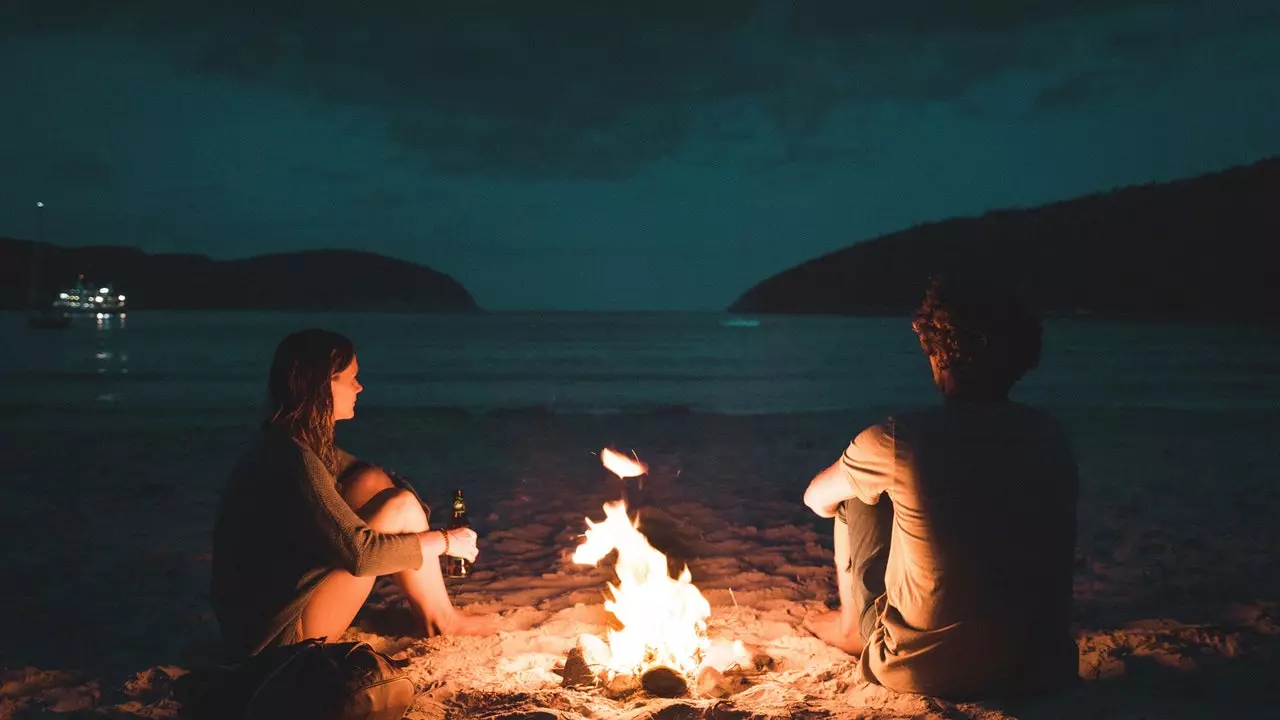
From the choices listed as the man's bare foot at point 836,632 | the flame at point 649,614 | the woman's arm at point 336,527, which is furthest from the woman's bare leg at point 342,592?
the man's bare foot at point 836,632

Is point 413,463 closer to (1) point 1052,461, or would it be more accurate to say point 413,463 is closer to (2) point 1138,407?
(1) point 1052,461

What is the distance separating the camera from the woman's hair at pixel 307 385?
3.20 m

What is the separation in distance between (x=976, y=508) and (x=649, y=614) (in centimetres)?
153

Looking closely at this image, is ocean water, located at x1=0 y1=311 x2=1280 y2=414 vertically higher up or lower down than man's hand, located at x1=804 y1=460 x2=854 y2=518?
lower down

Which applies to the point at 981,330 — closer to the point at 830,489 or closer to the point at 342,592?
the point at 830,489

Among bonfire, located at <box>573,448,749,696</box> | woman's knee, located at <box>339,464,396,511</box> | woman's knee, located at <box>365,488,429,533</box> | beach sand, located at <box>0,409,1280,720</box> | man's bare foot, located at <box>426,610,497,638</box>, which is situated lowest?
beach sand, located at <box>0,409,1280,720</box>

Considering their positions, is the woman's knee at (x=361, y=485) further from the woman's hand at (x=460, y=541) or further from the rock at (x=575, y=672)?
the rock at (x=575, y=672)

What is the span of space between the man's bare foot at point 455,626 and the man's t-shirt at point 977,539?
2.06 meters

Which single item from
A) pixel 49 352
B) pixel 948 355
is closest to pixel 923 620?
pixel 948 355

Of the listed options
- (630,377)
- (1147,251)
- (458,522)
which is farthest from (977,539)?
(1147,251)

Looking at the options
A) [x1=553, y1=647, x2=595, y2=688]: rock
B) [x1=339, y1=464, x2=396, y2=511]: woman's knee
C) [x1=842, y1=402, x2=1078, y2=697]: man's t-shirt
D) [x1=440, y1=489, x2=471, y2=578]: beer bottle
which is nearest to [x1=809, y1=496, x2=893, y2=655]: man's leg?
[x1=842, y1=402, x2=1078, y2=697]: man's t-shirt

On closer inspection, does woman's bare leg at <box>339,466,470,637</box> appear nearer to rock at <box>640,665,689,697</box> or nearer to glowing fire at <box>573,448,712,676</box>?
glowing fire at <box>573,448,712,676</box>

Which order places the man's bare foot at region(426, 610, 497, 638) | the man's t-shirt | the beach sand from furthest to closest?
the man's bare foot at region(426, 610, 497, 638), the beach sand, the man's t-shirt

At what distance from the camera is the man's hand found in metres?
3.11
